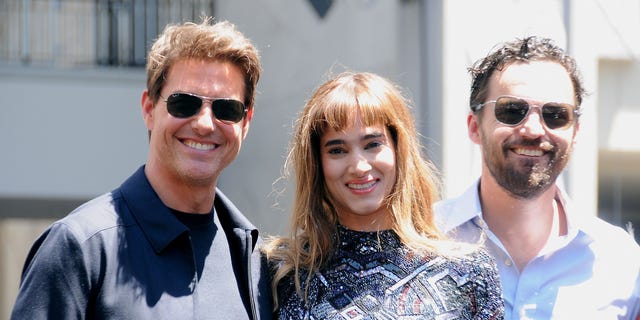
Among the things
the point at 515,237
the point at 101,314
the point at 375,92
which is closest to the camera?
the point at 101,314

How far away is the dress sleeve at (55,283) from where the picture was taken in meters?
2.98

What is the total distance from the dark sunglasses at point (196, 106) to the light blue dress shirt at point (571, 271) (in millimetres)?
980

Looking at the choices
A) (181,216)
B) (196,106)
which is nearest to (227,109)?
(196,106)

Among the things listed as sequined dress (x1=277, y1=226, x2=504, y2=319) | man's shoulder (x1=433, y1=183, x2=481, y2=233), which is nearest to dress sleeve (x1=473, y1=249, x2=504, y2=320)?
sequined dress (x1=277, y1=226, x2=504, y2=319)

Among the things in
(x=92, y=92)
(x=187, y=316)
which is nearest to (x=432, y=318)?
(x=187, y=316)

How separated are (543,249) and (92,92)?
6.47 meters

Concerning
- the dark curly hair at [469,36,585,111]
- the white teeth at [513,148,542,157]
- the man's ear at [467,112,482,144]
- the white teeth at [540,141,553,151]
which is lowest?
the white teeth at [513,148,542,157]

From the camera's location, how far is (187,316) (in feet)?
10.5

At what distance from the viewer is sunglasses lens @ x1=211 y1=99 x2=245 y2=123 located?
3426 millimetres

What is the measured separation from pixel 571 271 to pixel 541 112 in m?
0.61

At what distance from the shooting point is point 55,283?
2.99m

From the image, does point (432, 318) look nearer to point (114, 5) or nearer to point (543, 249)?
point (543, 249)

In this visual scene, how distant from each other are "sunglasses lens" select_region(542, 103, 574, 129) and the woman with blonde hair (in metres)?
0.51

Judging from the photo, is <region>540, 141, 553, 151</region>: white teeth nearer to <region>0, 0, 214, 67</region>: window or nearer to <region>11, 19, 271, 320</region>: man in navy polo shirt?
<region>11, 19, 271, 320</region>: man in navy polo shirt
